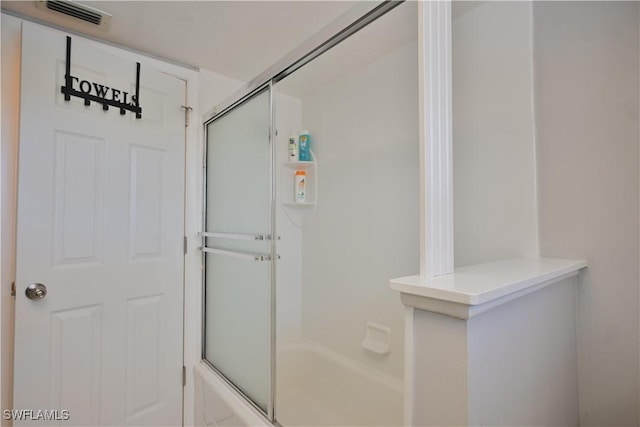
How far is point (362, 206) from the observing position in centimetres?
188

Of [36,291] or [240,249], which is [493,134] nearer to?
[240,249]

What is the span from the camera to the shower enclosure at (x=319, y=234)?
1.45 m

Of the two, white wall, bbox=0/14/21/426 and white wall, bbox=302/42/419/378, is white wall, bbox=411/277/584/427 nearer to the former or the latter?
white wall, bbox=302/42/419/378

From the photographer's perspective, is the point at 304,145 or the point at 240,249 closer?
the point at 240,249

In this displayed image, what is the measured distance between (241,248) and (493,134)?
50.0 inches

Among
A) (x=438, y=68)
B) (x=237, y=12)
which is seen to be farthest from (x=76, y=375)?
(x=438, y=68)

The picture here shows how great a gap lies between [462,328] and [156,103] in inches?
70.8

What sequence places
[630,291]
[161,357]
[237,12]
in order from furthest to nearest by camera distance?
[161,357]
[237,12]
[630,291]

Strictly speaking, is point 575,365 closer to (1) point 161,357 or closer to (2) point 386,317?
(2) point 386,317

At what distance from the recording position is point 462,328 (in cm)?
62

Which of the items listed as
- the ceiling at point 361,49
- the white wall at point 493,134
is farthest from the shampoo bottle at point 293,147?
the white wall at point 493,134

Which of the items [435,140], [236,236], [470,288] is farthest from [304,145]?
[470,288]

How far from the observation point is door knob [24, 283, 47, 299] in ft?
4.27

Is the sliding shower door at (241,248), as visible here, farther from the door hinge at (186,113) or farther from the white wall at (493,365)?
the white wall at (493,365)
